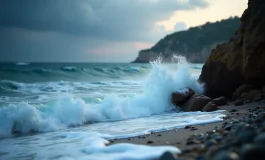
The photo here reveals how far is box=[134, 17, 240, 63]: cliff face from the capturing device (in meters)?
79.1

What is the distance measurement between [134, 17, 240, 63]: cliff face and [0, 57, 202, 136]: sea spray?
6813cm

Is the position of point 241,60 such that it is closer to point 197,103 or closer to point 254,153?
point 197,103

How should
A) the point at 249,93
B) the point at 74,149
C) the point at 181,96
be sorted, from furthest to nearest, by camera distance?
the point at 181,96, the point at 249,93, the point at 74,149

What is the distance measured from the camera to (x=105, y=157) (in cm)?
365

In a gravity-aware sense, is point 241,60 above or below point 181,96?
above

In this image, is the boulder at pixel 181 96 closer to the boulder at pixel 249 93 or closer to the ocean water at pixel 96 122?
the ocean water at pixel 96 122

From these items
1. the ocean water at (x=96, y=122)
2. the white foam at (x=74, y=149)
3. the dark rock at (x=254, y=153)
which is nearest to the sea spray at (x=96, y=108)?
the ocean water at (x=96, y=122)

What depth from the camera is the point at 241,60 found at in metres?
9.19

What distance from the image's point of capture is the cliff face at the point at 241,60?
8.18 metres

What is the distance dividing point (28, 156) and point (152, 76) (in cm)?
718

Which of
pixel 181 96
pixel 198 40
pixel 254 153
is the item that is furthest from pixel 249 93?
pixel 198 40

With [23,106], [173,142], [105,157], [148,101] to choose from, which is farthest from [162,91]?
[105,157]

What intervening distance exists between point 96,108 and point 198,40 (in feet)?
257

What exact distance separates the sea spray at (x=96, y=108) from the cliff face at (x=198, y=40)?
68.1 meters
